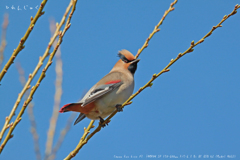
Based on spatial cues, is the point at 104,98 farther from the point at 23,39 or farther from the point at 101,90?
the point at 23,39

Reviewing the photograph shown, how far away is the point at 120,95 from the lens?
444 centimetres

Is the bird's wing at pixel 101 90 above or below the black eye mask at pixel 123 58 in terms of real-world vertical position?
below

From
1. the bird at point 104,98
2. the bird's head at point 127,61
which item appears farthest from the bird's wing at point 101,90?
the bird's head at point 127,61

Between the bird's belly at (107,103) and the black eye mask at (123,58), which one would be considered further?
the black eye mask at (123,58)

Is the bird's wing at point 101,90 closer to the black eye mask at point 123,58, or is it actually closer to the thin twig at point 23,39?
the black eye mask at point 123,58

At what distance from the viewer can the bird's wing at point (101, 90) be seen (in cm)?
418

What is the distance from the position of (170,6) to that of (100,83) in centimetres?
182

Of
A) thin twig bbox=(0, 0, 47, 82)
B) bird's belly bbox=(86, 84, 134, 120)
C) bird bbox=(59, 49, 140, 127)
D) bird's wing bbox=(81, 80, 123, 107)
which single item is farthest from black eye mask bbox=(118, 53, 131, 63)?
thin twig bbox=(0, 0, 47, 82)

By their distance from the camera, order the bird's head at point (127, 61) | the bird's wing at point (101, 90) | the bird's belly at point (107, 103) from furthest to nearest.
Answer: the bird's head at point (127, 61), the bird's belly at point (107, 103), the bird's wing at point (101, 90)

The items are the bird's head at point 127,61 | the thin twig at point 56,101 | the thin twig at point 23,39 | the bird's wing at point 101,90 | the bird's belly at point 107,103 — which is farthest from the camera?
the bird's head at point 127,61

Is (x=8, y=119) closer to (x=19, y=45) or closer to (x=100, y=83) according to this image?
(x=19, y=45)

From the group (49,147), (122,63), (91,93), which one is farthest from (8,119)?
(122,63)

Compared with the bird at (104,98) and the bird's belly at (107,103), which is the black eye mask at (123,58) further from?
the bird's belly at (107,103)

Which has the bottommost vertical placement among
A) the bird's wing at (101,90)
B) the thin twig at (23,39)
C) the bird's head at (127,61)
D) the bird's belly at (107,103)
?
the thin twig at (23,39)
